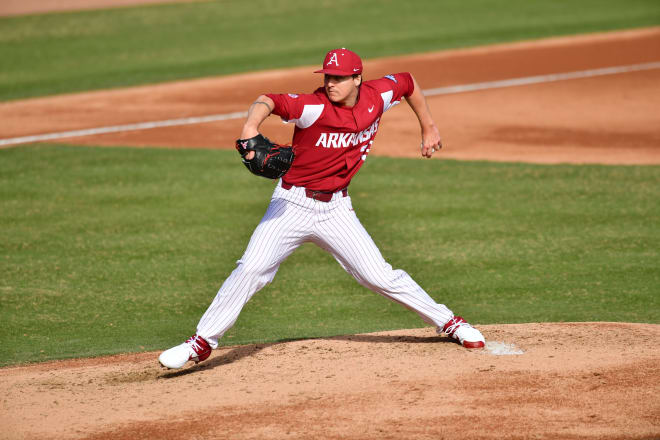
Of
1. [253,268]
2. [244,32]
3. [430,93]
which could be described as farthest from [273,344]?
[244,32]

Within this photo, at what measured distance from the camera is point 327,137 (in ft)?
17.4

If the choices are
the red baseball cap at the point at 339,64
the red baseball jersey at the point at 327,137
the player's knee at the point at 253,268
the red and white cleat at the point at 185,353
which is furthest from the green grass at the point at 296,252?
the red baseball cap at the point at 339,64

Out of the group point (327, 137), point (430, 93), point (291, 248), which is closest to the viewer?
point (327, 137)

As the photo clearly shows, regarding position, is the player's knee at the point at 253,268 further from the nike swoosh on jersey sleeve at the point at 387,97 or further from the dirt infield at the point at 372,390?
the nike swoosh on jersey sleeve at the point at 387,97

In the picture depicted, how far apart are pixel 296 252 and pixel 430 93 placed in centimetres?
725

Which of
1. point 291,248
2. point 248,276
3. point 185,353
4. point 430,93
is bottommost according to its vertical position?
point 185,353

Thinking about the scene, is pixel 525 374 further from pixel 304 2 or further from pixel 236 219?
pixel 304 2

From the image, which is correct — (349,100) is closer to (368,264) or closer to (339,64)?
(339,64)

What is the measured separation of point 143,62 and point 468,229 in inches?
431

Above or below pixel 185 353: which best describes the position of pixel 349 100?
above

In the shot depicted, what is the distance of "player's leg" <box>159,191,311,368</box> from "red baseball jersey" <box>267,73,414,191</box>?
0.66 ft

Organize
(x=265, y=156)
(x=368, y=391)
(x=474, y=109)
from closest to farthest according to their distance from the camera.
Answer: (x=265, y=156) → (x=368, y=391) → (x=474, y=109)

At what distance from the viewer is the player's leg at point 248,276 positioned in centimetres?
528

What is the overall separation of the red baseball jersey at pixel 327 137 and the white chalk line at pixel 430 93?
8120mm
